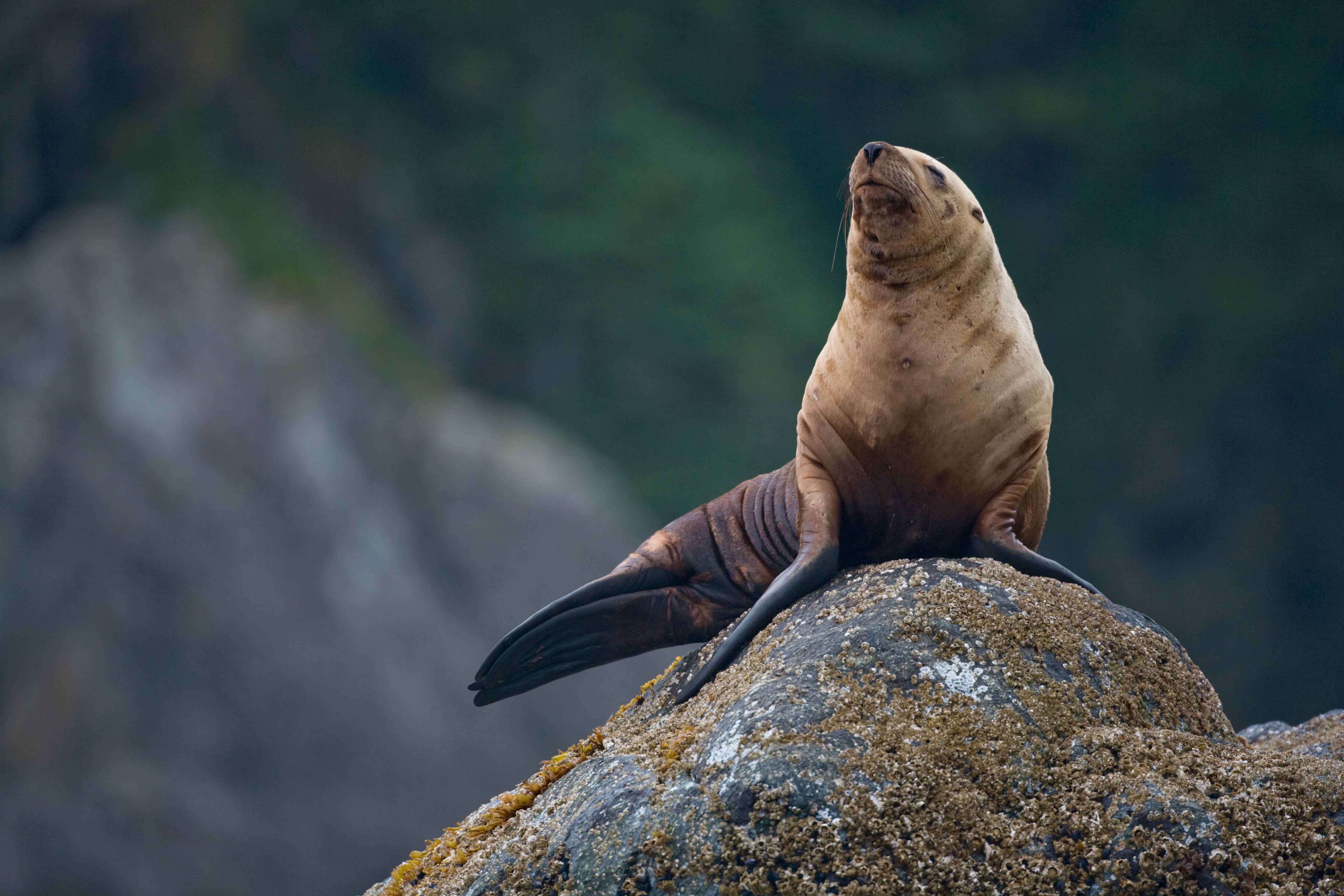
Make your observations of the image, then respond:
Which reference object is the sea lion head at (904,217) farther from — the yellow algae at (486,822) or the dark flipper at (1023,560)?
the yellow algae at (486,822)

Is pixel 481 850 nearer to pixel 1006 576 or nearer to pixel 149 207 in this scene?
pixel 1006 576

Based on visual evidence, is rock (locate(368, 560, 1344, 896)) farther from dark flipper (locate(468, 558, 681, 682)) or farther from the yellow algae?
dark flipper (locate(468, 558, 681, 682))

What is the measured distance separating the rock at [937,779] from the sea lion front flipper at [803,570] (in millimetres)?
63

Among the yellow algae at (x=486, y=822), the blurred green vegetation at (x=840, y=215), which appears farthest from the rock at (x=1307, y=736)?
the blurred green vegetation at (x=840, y=215)

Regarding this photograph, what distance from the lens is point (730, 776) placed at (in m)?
3.12

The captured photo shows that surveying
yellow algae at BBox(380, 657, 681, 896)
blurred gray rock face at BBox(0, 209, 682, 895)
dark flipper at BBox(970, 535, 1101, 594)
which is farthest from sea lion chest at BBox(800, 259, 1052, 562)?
blurred gray rock face at BBox(0, 209, 682, 895)

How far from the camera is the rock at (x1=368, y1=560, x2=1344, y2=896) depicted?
2965mm

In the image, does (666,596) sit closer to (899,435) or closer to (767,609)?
(767,609)

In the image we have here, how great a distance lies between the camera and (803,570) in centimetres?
386

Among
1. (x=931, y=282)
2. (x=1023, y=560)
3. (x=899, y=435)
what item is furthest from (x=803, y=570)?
(x=931, y=282)

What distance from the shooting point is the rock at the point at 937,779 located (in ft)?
9.73

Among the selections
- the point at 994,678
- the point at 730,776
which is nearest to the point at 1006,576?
the point at 994,678

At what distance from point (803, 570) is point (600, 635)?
0.92 m

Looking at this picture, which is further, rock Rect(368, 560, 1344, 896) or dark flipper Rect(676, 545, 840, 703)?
dark flipper Rect(676, 545, 840, 703)
